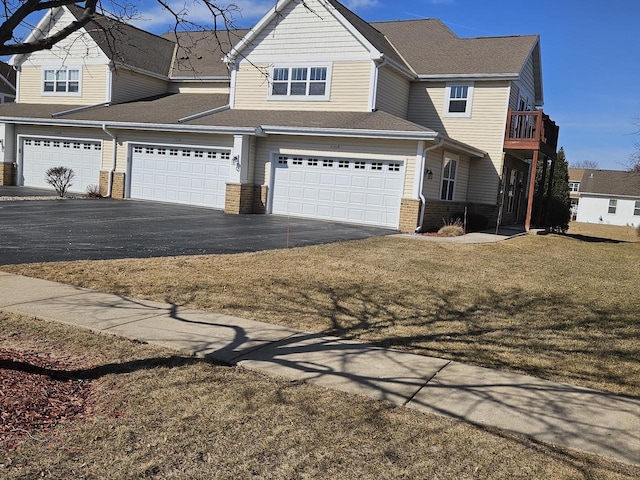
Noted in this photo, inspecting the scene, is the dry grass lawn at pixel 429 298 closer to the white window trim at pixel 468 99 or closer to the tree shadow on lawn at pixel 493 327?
the tree shadow on lawn at pixel 493 327

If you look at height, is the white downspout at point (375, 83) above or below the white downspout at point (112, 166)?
above

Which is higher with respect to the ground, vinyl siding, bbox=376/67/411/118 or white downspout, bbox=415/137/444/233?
vinyl siding, bbox=376/67/411/118

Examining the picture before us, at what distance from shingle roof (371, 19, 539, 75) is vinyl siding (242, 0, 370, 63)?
13.6 feet

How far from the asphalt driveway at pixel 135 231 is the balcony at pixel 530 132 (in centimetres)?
750

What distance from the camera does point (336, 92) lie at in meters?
21.3

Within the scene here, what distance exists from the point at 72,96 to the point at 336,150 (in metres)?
15.5

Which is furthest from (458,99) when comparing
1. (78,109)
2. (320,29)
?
(78,109)

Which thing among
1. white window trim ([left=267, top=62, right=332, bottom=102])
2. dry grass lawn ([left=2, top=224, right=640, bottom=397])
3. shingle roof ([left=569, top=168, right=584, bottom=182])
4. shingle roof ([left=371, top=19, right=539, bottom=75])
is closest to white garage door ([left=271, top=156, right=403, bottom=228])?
white window trim ([left=267, top=62, right=332, bottom=102])

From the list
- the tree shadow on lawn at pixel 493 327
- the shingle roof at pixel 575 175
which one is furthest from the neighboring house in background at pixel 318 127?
the shingle roof at pixel 575 175

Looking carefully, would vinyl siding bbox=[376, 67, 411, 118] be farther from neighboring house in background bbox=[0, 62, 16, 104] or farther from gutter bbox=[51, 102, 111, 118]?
neighboring house in background bbox=[0, 62, 16, 104]

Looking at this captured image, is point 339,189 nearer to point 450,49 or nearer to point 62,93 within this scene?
point 450,49

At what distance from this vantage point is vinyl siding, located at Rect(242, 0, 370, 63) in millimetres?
20969

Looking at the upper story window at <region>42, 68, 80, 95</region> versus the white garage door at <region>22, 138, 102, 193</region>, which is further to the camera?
the upper story window at <region>42, 68, 80, 95</region>

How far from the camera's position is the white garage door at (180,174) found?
21734 mm
